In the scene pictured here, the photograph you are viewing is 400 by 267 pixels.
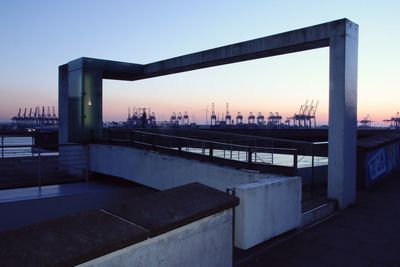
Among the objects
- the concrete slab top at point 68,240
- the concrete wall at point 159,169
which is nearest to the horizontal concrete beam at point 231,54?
the concrete wall at point 159,169

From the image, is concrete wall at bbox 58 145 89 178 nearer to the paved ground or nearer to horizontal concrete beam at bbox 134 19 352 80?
horizontal concrete beam at bbox 134 19 352 80

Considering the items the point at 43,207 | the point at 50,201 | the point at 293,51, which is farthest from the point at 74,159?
the point at 293,51

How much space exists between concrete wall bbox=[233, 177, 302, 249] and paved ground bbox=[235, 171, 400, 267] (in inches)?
9.4

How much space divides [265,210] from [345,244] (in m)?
1.55

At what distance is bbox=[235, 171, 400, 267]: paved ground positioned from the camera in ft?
15.7

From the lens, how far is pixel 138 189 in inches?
512

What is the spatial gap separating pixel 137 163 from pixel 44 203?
134 inches

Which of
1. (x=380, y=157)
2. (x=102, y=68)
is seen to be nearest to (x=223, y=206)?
(x=380, y=157)

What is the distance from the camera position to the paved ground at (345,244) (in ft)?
15.7

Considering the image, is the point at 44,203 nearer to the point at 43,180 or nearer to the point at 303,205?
the point at 43,180

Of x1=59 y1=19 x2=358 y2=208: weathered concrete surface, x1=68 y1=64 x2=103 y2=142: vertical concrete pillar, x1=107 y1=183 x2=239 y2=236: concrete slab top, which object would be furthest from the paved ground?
x1=68 y1=64 x2=103 y2=142: vertical concrete pillar

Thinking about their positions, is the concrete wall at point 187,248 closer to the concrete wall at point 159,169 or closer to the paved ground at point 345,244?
the paved ground at point 345,244

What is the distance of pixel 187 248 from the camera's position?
11.1ft

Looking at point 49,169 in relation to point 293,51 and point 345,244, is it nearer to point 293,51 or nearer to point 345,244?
point 293,51
